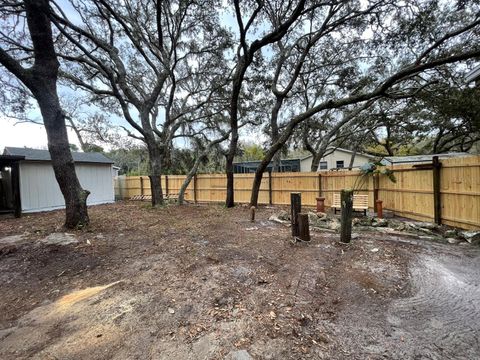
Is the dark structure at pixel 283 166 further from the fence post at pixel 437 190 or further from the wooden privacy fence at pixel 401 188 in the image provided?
the fence post at pixel 437 190

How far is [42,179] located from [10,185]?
44.7 inches

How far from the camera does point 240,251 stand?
4465mm

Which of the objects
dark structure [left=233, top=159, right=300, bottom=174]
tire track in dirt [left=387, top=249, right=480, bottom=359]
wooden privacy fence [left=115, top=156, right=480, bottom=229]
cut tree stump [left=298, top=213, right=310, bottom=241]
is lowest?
tire track in dirt [left=387, top=249, right=480, bottom=359]

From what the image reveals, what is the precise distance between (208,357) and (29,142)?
34971 mm

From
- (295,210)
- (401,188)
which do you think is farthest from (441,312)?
(401,188)

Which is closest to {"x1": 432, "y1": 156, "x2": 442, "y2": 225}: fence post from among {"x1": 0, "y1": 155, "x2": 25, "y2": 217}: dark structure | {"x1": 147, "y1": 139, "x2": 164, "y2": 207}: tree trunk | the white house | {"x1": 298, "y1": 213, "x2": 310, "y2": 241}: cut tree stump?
{"x1": 298, "y1": 213, "x2": 310, "y2": 241}: cut tree stump

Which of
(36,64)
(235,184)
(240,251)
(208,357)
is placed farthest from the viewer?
(235,184)

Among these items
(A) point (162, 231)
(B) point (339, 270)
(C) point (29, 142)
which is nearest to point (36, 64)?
(A) point (162, 231)

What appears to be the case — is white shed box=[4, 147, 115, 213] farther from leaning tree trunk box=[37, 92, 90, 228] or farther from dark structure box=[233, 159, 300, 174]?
dark structure box=[233, 159, 300, 174]

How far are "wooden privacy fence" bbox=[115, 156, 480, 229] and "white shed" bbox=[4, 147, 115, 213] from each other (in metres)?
4.22

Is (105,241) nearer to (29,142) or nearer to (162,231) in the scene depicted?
(162,231)

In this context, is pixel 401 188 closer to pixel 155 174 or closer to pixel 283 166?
pixel 155 174

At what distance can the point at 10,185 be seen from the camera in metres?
10.8

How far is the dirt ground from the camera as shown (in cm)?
216
